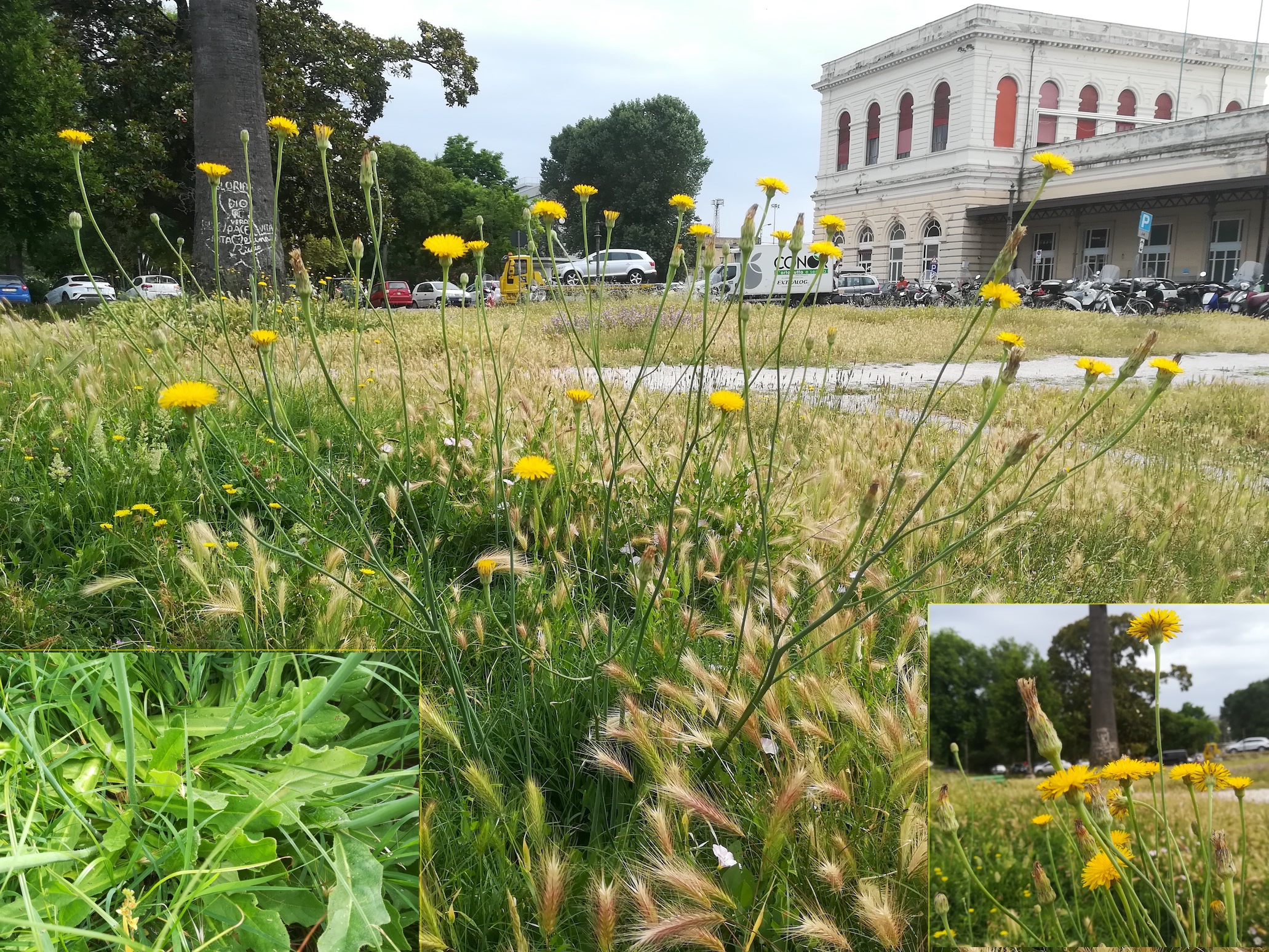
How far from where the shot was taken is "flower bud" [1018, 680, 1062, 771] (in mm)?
823

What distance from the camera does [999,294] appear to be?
1.29 meters

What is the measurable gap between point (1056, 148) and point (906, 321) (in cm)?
352

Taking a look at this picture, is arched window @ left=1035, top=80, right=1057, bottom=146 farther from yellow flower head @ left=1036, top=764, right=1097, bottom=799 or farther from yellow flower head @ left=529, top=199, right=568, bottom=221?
yellow flower head @ left=1036, top=764, right=1097, bottom=799

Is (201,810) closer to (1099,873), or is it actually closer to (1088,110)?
(1099,873)

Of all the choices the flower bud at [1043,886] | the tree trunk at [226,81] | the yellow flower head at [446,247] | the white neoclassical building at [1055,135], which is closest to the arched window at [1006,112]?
the white neoclassical building at [1055,135]

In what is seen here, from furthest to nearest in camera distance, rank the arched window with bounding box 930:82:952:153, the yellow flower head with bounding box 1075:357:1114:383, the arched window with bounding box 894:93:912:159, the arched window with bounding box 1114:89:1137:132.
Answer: the arched window with bounding box 1114:89:1137:132 < the arched window with bounding box 894:93:912:159 < the arched window with bounding box 930:82:952:153 < the yellow flower head with bounding box 1075:357:1114:383

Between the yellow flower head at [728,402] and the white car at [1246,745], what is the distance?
2.62 ft

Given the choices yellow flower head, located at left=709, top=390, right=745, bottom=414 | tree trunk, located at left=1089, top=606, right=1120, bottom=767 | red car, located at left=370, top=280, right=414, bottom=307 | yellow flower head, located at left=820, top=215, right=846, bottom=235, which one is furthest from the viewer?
red car, located at left=370, top=280, right=414, bottom=307

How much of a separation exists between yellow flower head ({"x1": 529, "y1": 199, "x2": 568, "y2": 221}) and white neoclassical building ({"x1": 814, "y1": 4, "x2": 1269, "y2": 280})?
6.54m

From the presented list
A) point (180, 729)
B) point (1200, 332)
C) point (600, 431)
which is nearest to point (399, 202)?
point (600, 431)

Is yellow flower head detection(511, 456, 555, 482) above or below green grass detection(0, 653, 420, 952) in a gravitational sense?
above

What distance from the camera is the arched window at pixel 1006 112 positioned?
903cm

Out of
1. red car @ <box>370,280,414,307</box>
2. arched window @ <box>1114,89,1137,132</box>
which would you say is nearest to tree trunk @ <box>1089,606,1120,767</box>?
arched window @ <box>1114,89,1137,132</box>

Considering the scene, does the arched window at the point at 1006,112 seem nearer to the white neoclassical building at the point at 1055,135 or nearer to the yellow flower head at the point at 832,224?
the white neoclassical building at the point at 1055,135
